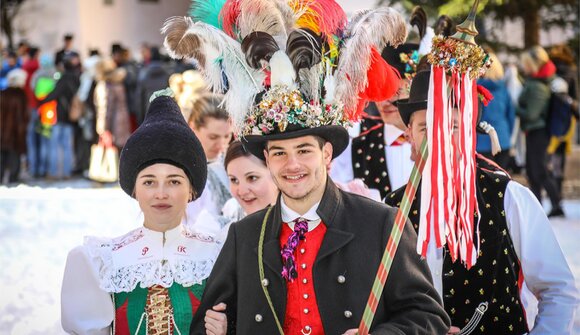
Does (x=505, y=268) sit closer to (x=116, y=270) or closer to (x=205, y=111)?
(x=116, y=270)

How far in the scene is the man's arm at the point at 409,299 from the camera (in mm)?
3172

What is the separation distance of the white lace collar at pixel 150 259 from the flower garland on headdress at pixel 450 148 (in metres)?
1.05

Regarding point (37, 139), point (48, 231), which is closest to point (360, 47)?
point (48, 231)

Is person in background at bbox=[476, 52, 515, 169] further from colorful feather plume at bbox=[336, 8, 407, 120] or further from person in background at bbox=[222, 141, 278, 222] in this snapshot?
colorful feather plume at bbox=[336, 8, 407, 120]

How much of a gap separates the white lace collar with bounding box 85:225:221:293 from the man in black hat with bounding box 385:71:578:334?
0.95 metres

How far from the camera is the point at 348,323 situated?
10.6 feet

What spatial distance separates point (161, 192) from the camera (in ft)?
12.6

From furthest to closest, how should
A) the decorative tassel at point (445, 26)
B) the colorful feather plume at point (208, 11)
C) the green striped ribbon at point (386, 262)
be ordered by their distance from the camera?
the decorative tassel at point (445, 26) → the colorful feather plume at point (208, 11) → the green striped ribbon at point (386, 262)

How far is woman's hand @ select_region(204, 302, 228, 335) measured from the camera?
3.38 m

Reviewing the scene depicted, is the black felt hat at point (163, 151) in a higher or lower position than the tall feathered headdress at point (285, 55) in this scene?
lower

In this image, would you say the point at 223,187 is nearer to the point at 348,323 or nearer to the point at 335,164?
the point at 335,164

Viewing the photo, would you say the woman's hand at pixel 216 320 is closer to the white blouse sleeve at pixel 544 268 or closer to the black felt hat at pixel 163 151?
the black felt hat at pixel 163 151

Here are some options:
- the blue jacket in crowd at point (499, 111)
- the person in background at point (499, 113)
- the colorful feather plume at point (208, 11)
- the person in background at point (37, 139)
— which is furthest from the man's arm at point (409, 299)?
the person in background at point (37, 139)

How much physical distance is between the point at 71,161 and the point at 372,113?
10.3 m
